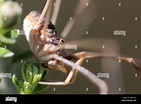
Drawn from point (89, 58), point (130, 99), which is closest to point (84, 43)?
Answer: point (89, 58)

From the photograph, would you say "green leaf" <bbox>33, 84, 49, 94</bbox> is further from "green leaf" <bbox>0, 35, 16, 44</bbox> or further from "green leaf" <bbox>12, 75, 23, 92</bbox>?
"green leaf" <bbox>0, 35, 16, 44</bbox>

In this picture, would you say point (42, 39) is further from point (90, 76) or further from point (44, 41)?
point (90, 76)

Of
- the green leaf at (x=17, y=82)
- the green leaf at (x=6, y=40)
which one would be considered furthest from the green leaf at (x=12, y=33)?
the green leaf at (x=17, y=82)

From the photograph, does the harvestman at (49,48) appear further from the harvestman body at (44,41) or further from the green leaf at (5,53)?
the green leaf at (5,53)

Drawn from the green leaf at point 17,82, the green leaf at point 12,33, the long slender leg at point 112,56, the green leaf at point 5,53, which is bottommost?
the green leaf at point 17,82

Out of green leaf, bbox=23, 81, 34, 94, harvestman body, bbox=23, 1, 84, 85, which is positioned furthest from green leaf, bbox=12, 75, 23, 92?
harvestman body, bbox=23, 1, 84, 85

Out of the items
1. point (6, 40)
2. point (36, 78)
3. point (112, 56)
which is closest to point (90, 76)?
point (112, 56)
